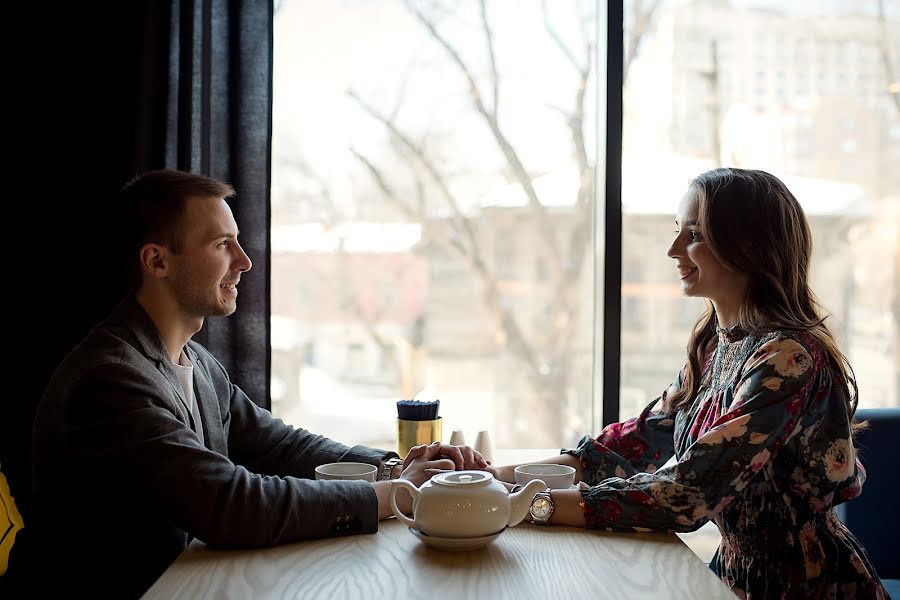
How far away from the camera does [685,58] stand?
8.98 ft

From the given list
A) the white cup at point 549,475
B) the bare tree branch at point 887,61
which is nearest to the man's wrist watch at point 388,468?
the white cup at point 549,475

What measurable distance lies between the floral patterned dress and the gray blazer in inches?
19.3

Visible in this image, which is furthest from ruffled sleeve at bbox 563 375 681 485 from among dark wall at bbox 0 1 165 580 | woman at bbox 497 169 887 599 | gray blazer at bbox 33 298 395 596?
Answer: dark wall at bbox 0 1 165 580

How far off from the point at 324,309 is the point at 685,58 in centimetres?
141

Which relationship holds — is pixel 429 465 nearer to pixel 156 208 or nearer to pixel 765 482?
pixel 765 482

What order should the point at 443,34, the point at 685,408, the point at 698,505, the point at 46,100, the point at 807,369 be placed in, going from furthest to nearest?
the point at 443,34
the point at 46,100
the point at 685,408
the point at 807,369
the point at 698,505

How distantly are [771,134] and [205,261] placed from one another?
1.88 meters

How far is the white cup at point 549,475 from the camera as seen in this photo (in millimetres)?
1531

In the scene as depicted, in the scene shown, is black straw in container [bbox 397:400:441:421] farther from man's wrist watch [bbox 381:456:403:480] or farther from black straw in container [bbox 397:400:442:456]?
man's wrist watch [bbox 381:456:403:480]

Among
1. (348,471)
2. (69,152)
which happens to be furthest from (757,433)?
(69,152)

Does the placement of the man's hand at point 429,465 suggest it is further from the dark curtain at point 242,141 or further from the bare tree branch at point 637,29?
the bare tree branch at point 637,29

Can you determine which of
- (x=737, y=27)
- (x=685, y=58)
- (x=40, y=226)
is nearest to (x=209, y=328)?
(x=40, y=226)

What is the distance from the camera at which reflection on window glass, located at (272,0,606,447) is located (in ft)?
8.93

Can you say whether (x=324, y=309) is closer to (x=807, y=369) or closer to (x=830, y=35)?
(x=807, y=369)
